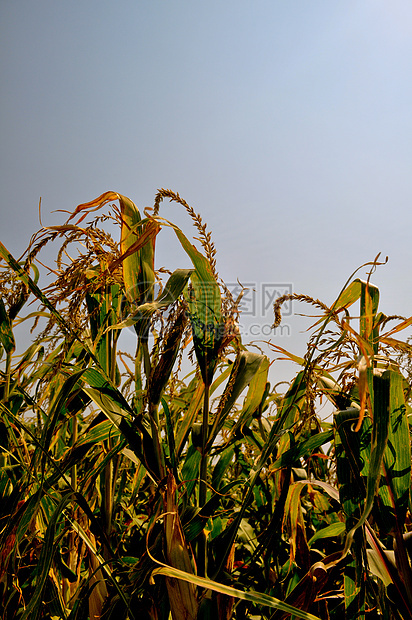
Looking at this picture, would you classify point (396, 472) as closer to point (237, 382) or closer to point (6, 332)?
point (237, 382)

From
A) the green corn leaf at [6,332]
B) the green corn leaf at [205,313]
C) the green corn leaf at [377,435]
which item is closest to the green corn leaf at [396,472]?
the green corn leaf at [377,435]

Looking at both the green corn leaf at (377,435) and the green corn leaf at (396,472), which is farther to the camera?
the green corn leaf at (396,472)

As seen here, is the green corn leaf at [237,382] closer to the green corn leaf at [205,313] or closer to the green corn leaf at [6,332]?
the green corn leaf at [205,313]

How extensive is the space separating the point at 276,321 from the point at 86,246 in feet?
0.99

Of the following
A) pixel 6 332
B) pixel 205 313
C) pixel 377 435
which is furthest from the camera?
pixel 6 332

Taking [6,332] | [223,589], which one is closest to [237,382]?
[223,589]

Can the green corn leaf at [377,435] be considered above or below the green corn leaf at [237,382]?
below

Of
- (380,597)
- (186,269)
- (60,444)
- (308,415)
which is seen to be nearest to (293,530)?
(380,597)

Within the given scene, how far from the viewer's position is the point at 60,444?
38.4 inches

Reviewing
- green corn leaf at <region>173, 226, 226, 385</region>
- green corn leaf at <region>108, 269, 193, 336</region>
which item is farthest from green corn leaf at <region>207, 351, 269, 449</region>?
green corn leaf at <region>108, 269, 193, 336</region>

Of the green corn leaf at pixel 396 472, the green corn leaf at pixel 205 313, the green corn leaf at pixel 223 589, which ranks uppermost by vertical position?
the green corn leaf at pixel 205 313

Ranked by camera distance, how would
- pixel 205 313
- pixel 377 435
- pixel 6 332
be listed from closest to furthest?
pixel 377 435 < pixel 205 313 < pixel 6 332

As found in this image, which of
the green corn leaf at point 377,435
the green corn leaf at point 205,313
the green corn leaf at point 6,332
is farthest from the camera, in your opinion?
the green corn leaf at point 6,332

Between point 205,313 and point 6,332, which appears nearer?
point 205,313
